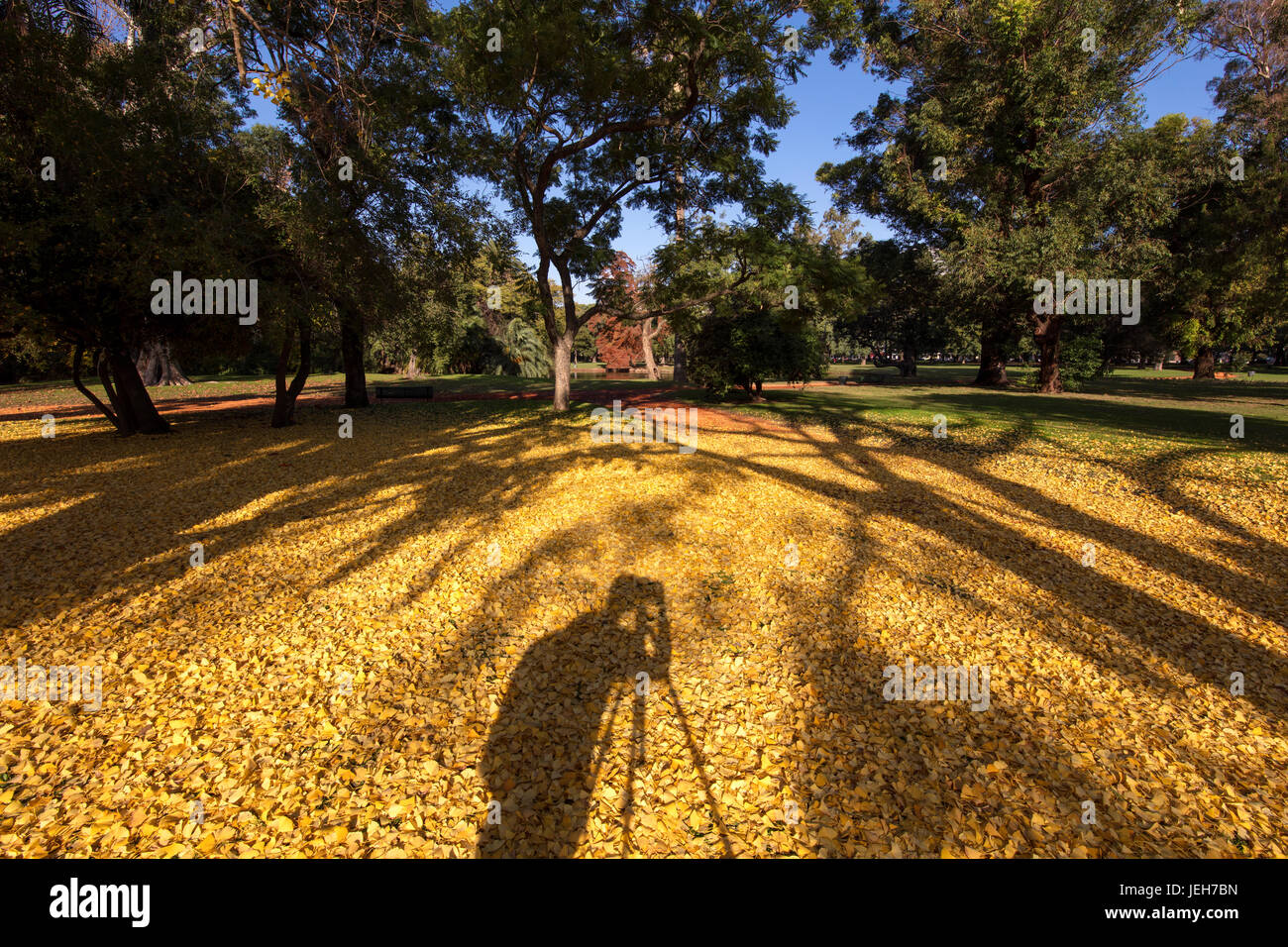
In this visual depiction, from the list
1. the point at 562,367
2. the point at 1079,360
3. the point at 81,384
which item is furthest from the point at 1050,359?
the point at 81,384

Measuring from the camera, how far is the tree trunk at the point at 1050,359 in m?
25.2

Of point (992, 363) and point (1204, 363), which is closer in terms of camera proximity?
point (992, 363)

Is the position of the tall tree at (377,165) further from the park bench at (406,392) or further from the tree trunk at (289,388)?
the park bench at (406,392)

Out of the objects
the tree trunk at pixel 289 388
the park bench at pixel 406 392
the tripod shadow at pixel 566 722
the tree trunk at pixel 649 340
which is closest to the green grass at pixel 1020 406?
the park bench at pixel 406 392

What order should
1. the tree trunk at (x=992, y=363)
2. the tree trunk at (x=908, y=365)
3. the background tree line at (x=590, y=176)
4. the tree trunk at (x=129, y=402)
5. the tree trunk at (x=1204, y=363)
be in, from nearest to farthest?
the background tree line at (x=590, y=176) → the tree trunk at (x=129, y=402) → the tree trunk at (x=992, y=363) → the tree trunk at (x=1204, y=363) → the tree trunk at (x=908, y=365)

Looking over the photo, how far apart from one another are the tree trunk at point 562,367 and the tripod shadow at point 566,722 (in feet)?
44.3

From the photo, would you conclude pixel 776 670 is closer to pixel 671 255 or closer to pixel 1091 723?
pixel 1091 723

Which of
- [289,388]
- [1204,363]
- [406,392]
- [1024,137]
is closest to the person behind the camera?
[289,388]

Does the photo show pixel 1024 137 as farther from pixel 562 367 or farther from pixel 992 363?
pixel 562 367

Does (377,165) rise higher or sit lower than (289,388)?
higher

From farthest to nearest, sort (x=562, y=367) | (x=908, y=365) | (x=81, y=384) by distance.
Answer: (x=908, y=365) → (x=562, y=367) → (x=81, y=384)

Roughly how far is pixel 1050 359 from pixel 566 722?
3076cm

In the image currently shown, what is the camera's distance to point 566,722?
12.4ft

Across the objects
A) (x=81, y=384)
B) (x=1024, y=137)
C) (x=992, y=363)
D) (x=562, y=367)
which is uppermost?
(x=1024, y=137)
